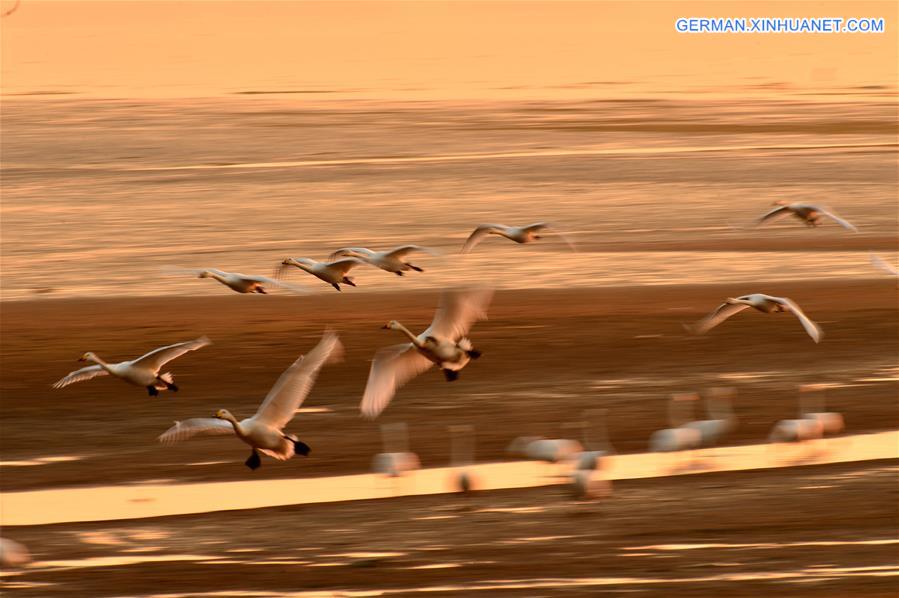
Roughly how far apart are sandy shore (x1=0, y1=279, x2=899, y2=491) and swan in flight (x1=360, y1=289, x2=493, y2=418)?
68cm

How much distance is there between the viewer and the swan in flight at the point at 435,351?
13883 mm

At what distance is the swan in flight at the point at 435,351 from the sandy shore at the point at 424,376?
2.23 ft

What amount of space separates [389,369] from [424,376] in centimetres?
284

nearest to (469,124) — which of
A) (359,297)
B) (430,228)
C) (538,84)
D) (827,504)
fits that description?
(538,84)

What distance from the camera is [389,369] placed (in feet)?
46.2

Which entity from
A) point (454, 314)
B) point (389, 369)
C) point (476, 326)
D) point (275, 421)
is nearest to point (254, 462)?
point (275, 421)

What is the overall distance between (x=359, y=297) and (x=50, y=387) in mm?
4774

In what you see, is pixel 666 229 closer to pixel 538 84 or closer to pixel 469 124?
pixel 469 124

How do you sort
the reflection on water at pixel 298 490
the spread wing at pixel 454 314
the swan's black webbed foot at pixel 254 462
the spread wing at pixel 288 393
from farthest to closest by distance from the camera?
the spread wing at pixel 454 314, the reflection on water at pixel 298 490, the swan's black webbed foot at pixel 254 462, the spread wing at pixel 288 393

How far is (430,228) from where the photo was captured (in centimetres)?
2581

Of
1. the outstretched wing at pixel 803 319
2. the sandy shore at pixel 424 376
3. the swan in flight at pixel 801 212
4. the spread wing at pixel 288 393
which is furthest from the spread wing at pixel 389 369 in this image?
the swan in flight at pixel 801 212

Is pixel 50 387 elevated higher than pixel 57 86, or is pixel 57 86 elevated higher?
pixel 57 86

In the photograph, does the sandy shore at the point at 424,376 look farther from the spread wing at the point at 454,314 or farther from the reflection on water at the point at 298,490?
the spread wing at the point at 454,314

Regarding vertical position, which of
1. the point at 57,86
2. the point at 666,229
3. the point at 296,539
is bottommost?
the point at 296,539
